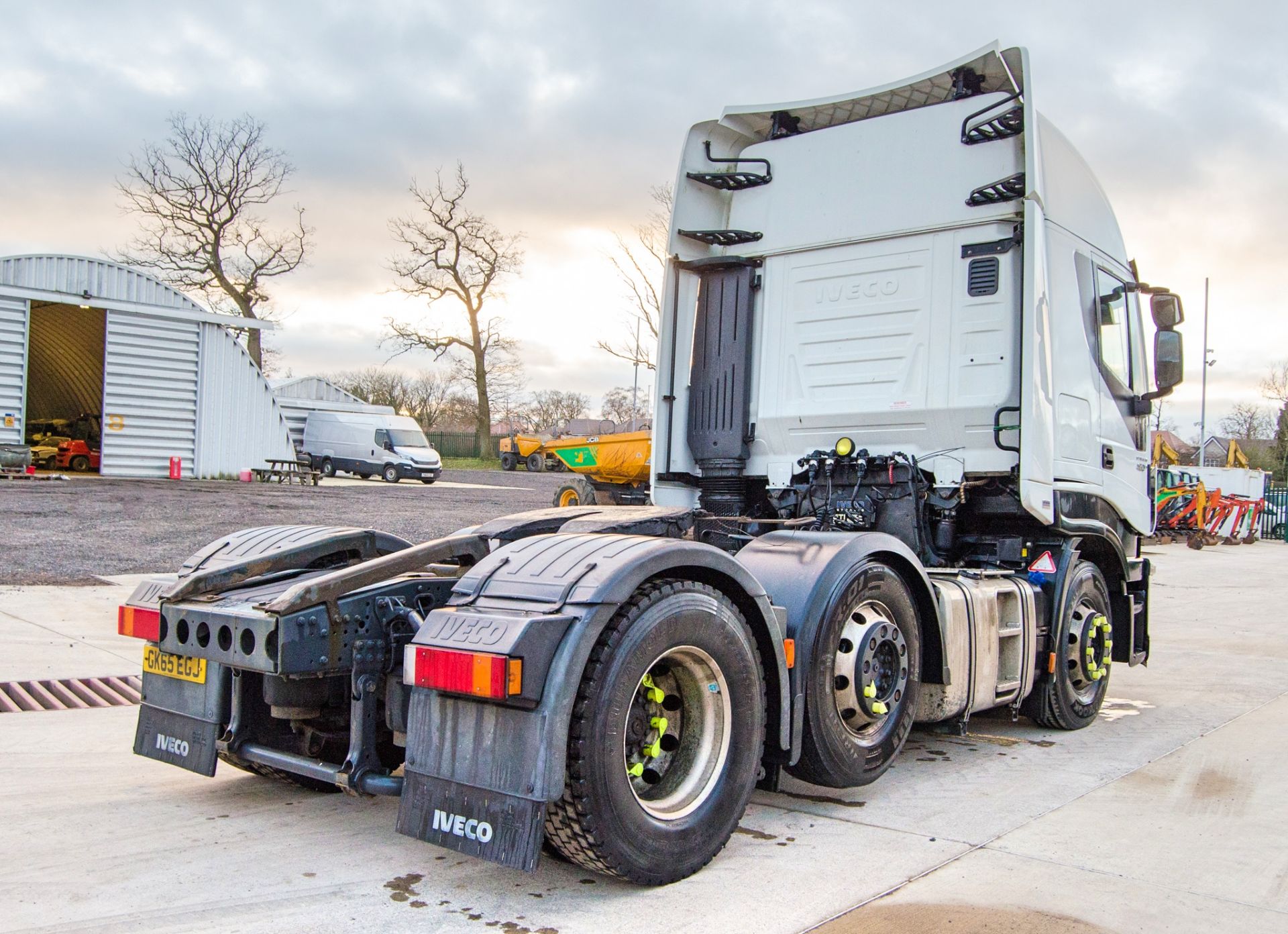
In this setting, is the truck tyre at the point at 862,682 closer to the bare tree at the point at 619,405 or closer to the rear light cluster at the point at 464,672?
the rear light cluster at the point at 464,672

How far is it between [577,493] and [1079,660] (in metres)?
14.2

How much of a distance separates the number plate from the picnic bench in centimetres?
2475

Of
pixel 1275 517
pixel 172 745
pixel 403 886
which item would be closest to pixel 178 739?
pixel 172 745

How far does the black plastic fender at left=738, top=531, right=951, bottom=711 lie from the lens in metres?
4.18

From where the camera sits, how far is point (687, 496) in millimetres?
6539

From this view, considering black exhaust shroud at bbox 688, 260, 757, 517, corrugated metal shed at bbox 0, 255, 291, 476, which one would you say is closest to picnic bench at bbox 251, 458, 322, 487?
corrugated metal shed at bbox 0, 255, 291, 476

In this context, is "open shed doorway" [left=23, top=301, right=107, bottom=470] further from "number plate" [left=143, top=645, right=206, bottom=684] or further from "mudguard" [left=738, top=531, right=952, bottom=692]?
"mudguard" [left=738, top=531, right=952, bottom=692]

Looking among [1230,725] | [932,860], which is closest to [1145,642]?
[1230,725]

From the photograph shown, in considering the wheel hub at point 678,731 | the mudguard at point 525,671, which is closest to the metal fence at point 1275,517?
the wheel hub at point 678,731

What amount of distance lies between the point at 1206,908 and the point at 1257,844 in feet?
2.80

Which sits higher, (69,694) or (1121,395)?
(1121,395)

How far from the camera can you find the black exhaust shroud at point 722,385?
6355mm

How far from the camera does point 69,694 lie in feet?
19.4

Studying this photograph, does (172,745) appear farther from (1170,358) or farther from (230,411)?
(230,411)
